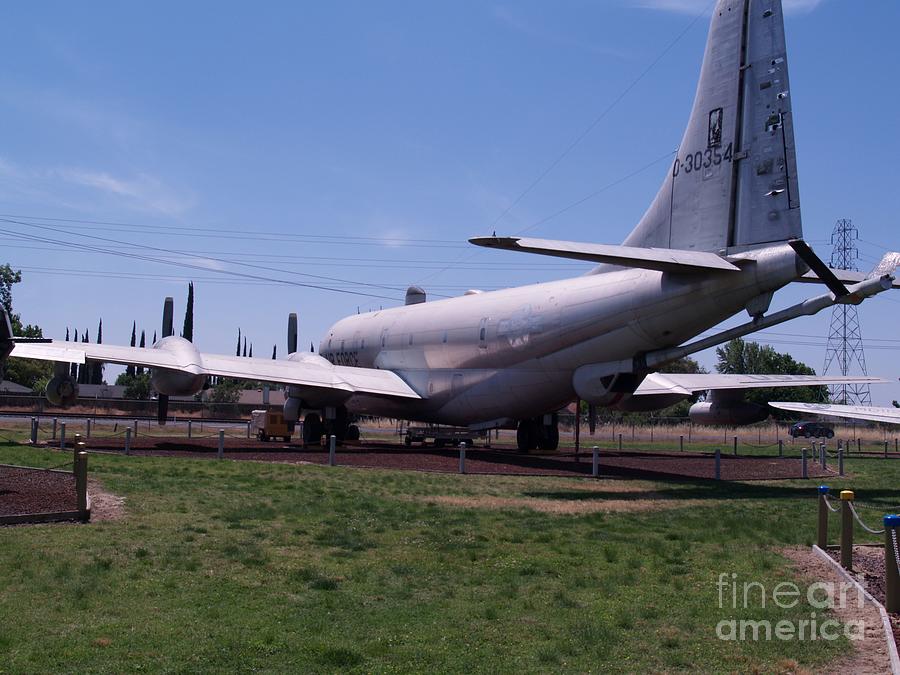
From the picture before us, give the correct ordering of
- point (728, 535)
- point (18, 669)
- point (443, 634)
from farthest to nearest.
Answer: point (728, 535) → point (443, 634) → point (18, 669)

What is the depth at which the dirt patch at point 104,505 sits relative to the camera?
43.5 ft

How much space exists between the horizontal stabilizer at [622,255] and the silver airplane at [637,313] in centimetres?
4

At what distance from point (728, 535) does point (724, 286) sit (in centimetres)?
717

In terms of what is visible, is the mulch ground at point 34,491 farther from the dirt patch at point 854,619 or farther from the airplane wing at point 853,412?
the airplane wing at point 853,412

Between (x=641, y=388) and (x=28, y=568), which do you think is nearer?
(x=28, y=568)

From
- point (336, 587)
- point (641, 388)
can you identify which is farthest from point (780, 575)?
point (641, 388)

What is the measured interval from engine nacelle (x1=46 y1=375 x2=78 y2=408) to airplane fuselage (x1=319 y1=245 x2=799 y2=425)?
33.2ft

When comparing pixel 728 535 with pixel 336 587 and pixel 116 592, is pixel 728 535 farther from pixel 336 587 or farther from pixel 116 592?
pixel 116 592

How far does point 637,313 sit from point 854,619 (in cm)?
1352

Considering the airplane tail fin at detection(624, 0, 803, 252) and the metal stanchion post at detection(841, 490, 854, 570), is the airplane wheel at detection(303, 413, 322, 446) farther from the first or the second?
the metal stanchion post at detection(841, 490, 854, 570)

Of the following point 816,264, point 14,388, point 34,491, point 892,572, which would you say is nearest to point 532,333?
point 816,264

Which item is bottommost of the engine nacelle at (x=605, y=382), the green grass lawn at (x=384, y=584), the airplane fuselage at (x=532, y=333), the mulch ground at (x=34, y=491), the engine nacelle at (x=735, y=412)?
the green grass lawn at (x=384, y=584)

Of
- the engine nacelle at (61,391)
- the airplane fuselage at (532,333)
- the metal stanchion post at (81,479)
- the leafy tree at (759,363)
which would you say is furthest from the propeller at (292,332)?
the leafy tree at (759,363)

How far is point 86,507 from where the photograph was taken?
43.1 feet
